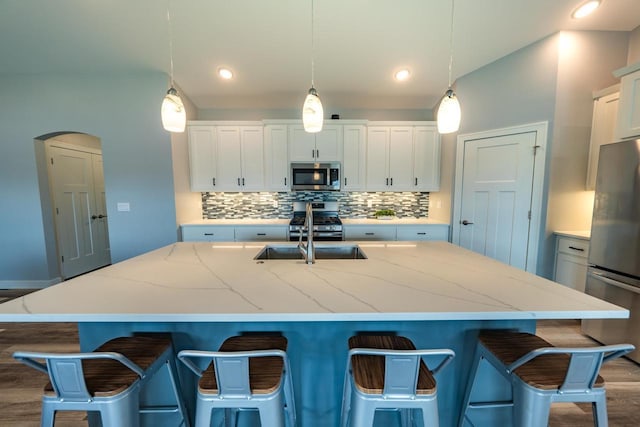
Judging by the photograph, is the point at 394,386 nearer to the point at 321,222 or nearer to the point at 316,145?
the point at 321,222

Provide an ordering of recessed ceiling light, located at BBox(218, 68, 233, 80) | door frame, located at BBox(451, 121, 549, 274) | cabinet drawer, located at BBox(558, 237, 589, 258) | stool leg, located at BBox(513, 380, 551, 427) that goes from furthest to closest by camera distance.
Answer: recessed ceiling light, located at BBox(218, 68, 233, 80) < door frame, located at BBox(451, 121, 549, 274) < cabinet drawer, located at BBox(558, 237, 589, 258) < stool leg, located at BBox(513, 380, 551, 427)

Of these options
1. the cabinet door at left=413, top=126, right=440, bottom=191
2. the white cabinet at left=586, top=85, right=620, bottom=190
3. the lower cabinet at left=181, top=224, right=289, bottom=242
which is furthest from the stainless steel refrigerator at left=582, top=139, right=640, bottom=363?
the lower cabinet at left=181, top=224, right=289, bottom=242

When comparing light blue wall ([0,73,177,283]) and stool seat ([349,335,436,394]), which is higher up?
light blue wall ([0,73,177,283])

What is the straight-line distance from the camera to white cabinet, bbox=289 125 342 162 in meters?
3.66

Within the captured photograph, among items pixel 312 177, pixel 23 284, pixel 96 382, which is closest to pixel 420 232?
pixel 312 177

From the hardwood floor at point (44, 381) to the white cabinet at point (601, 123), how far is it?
4.93 ft

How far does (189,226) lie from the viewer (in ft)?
11.4

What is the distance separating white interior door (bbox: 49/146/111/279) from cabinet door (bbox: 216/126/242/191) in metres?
2.28

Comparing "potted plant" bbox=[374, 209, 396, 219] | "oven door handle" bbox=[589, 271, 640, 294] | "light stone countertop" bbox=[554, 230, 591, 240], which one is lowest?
"oven door handle" bbox=[589, 271, 640, 294]

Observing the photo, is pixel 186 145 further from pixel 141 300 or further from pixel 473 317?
pixel 473 317

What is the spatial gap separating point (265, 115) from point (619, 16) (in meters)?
3.82

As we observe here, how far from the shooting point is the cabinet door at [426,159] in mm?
3723

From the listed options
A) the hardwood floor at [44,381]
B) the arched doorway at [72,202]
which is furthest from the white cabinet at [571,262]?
the arched doorway at [72,202]

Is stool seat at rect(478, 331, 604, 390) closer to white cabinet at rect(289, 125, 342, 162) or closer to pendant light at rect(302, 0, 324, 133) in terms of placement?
pendant light at rect(302, 0, 324, 133)
